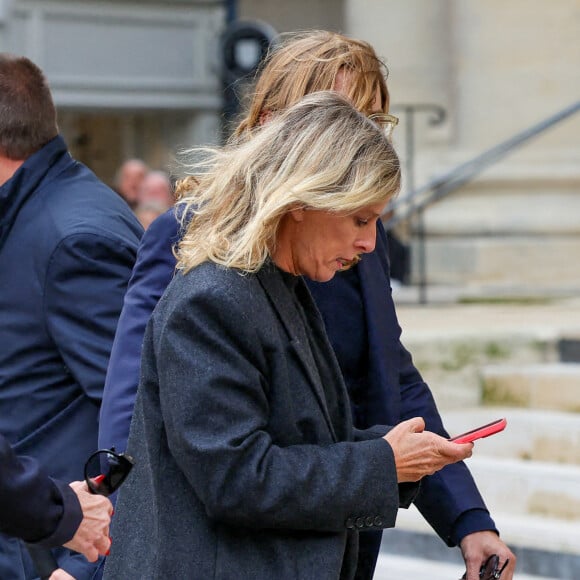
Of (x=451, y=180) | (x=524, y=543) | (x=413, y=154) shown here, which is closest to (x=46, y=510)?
(x=524, y=543)

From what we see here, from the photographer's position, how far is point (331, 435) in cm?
243

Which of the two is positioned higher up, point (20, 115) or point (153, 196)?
point (20, 115)

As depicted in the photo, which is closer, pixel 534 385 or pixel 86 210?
pixel 86 210

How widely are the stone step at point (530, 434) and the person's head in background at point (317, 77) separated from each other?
3326 mm

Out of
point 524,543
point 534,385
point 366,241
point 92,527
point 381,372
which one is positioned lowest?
point 524,543

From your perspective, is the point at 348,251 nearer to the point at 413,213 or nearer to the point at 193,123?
the point at 413,213

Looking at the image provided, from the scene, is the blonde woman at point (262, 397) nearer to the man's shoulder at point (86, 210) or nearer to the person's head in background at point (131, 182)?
the man's shoulder at point (86, 210)

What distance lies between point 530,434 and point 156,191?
3866 millimetres

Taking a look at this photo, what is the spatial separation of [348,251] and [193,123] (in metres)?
12.0

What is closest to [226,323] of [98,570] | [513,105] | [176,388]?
[176,388]

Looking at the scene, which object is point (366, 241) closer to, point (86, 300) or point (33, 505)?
point (33, 505)

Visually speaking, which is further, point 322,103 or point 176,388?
point 322,103

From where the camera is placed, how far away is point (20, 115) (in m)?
3.27

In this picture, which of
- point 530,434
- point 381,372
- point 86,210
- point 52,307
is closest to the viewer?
point 381,372
